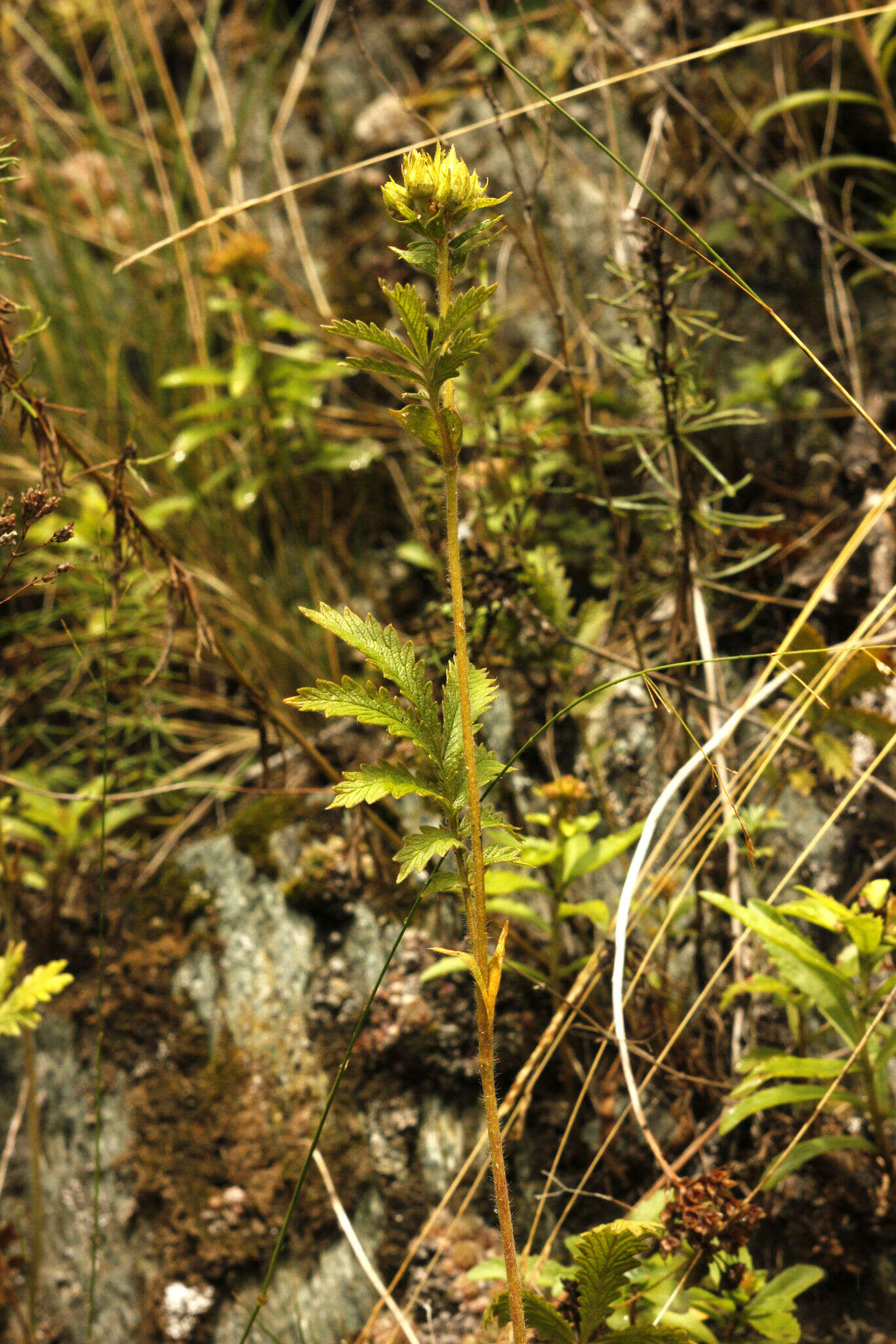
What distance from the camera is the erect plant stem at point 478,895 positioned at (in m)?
0.82

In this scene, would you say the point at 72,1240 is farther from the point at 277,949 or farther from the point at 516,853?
the point at 516,853

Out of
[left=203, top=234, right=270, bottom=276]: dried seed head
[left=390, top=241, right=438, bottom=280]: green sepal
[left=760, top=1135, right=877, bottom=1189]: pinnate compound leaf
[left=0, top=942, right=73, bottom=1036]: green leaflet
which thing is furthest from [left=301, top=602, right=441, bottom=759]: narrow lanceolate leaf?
[left=203, top=234, right=270, bottom=276]: dried seed head

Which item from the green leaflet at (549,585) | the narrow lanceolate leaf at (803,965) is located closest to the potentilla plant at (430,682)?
the narrow lanceolate leaf at (803,965)

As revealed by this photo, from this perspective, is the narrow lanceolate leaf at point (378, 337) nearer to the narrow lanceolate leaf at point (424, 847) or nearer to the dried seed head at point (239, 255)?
the narrow lanceolate leaf at point (424, 847)

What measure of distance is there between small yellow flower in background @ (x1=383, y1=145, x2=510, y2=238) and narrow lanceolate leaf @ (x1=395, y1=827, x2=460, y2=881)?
0.54 m

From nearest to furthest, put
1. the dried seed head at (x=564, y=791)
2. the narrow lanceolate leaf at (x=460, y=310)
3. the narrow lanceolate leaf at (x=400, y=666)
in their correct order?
1. the narrow lanceolate leaf at (x=460, y=310)
2. the narrow lanceolate leaf at (x=400, y=666)
3. the dried seed head at (x=564, y=791)

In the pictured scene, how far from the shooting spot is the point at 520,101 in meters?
2.32

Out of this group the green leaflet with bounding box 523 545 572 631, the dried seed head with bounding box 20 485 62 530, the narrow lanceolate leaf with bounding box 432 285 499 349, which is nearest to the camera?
the narrow lanceolate leaf with bounding box 432 285 499 349

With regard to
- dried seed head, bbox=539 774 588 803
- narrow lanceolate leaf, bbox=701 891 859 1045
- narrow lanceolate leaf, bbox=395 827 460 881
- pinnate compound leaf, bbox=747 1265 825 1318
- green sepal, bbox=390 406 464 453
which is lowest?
pinnate compound leaf, bbox=747 1265 825 1318

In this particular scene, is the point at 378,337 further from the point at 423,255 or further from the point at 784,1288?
the point at 784,1288

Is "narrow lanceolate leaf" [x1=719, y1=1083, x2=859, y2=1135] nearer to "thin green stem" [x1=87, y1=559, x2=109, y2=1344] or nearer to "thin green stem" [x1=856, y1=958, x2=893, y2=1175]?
"thin green stem" [x1=856, y1=958, x2=893, y2=1175]

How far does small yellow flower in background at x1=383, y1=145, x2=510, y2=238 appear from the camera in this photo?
778 mm

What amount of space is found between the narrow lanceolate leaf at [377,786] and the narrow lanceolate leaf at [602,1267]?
0.48 meters

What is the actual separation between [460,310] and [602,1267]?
928mm
